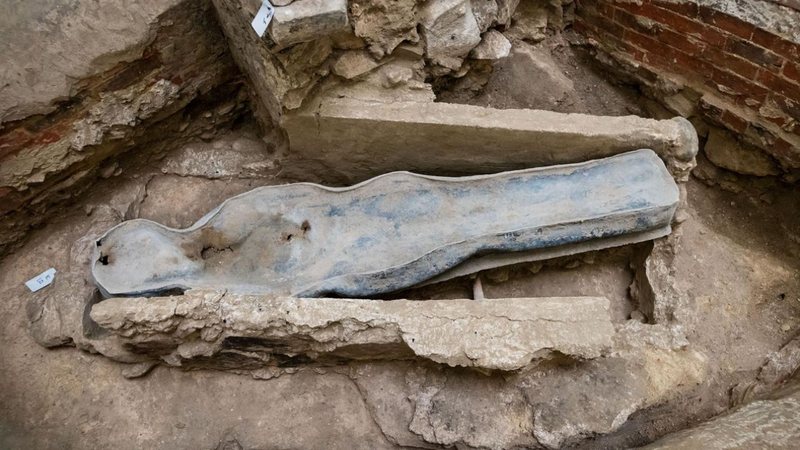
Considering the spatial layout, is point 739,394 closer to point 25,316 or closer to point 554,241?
point 554,241

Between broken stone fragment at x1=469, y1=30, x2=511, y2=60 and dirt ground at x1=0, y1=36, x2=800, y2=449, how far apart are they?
22cm

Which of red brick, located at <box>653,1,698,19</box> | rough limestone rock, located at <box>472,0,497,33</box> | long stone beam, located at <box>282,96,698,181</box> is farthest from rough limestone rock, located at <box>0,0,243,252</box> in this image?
red brick, located at <box>653,1,698,19</box>

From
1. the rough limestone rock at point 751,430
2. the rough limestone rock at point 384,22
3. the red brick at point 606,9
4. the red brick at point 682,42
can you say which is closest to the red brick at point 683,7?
the red brick at point 682,42

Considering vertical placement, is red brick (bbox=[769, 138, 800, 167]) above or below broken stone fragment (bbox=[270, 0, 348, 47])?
below

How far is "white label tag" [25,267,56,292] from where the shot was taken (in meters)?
2.74

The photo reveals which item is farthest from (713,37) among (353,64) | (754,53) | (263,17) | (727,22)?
(263,17)

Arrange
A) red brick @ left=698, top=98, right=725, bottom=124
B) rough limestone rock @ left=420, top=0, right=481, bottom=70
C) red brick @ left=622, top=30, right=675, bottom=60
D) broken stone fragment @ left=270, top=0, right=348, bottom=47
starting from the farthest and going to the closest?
red brick @ left=622, top=30, right=675, bottom=60
red brick @ left=698, top=98, right=725, bottom=124
rough limestone rock @ left=420, top=0, right=481, bottom=70
broken stone fragment @ left=270, top=0, right=348, bottom=47

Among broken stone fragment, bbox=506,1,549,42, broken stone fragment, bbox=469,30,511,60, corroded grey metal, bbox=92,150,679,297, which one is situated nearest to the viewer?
corroded grey metal, bbox=92,150,679,297

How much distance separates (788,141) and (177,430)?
3187mm

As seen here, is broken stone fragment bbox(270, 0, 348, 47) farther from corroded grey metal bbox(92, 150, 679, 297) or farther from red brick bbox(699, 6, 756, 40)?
red brick bbox(699, 6, 756, 40)

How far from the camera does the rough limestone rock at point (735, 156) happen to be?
9.86 feet

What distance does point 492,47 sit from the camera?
3.32 metres

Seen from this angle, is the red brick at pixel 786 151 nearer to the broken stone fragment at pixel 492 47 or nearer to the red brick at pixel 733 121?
the red brick at pixel 733 121

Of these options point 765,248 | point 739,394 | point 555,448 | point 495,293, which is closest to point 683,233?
point 765,248
